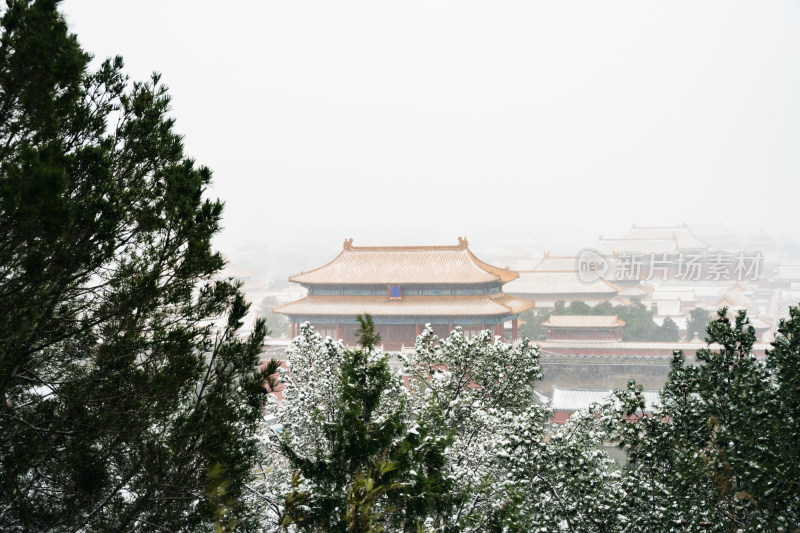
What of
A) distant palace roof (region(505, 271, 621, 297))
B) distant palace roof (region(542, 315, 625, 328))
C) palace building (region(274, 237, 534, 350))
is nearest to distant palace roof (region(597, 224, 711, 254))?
distant palace roof (region(505, 271, 621, 297))

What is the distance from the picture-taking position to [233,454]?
4.40 meters

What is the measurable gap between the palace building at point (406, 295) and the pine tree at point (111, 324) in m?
19.4

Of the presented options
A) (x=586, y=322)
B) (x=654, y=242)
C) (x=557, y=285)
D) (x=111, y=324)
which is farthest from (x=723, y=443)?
(x=654, y=242)

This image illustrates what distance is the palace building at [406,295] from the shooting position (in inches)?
953

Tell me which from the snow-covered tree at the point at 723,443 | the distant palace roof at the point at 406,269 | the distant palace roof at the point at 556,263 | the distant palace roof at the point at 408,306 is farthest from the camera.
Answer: the distant palace roof at the point at 556,263

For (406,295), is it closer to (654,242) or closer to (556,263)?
(556,263)

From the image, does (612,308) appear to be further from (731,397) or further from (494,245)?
(494,245)

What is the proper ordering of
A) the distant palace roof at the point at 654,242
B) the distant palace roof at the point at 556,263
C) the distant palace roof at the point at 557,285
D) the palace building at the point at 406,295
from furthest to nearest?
the distant palace roof at the point at 654,242, the distant palace roof at the point at 556,263, the distant palace roof at the point at 557,285, the palace building at the point at 406,295

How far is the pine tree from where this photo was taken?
373cm

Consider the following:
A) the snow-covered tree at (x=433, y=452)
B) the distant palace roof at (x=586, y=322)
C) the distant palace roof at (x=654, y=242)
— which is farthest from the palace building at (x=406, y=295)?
the distant palace roof at (x=654, y=242)

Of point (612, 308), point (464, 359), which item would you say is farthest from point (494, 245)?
point (464, 359)

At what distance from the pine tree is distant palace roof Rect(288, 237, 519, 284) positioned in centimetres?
1988

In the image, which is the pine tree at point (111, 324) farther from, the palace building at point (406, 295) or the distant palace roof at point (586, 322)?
the distant palace roof at point (586, 322)

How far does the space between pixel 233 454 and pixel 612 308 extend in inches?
1422
